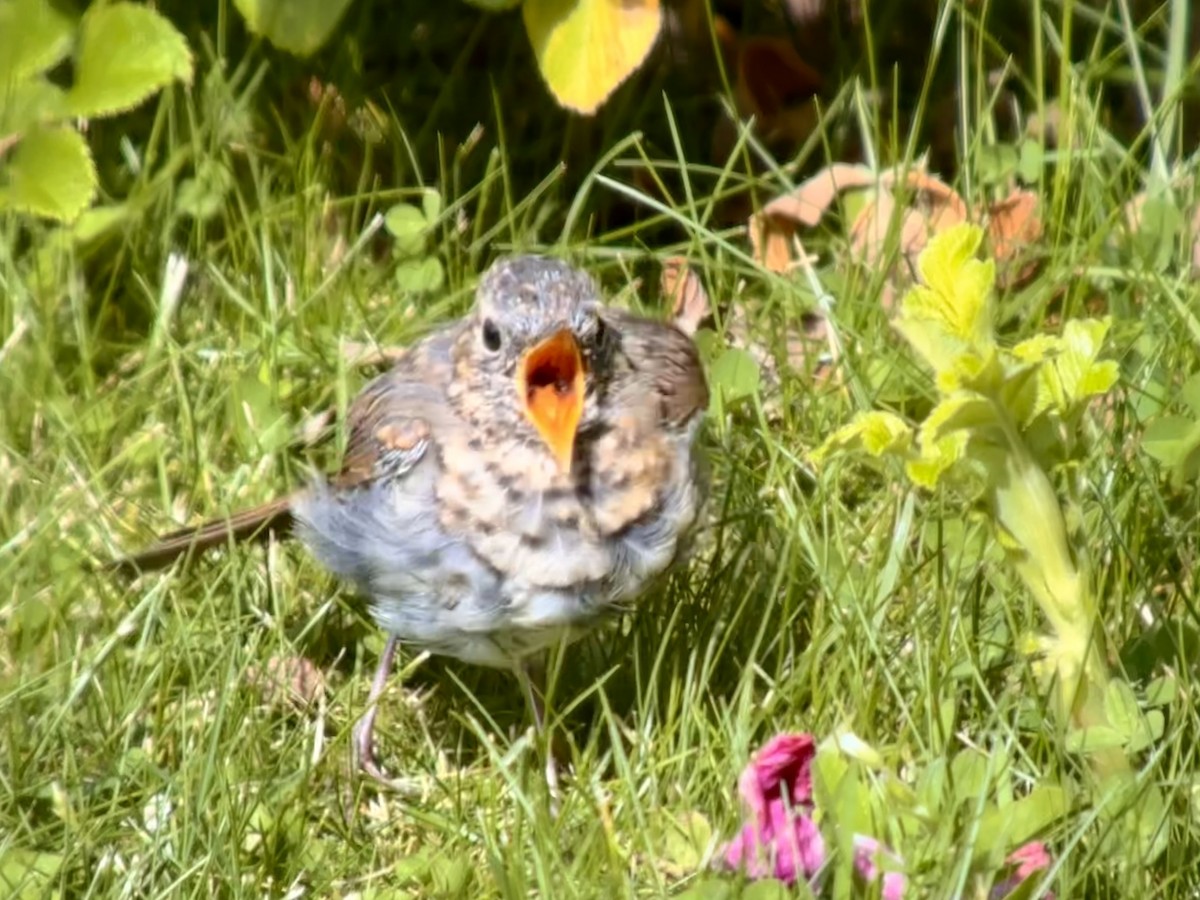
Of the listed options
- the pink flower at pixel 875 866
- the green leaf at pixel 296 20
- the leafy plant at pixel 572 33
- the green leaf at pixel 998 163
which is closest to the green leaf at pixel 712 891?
the pink flower at pixel 875 866

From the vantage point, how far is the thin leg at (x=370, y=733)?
128 inches

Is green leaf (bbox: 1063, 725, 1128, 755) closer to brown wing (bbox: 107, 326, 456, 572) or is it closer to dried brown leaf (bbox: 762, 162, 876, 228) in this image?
brown wing (bbox: 107, 326, 456, 572)

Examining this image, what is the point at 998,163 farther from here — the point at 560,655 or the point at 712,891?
the point at 712,891

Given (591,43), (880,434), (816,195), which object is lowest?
(816,195)

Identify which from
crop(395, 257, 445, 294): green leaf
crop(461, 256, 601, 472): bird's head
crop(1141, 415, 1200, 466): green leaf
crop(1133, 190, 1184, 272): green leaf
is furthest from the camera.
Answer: crop(395, 257, 445, 294): green leaf

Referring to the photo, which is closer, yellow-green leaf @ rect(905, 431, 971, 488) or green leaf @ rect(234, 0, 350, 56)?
yellow-green leaf @ rect(905, 431, 971, 488)

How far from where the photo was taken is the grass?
2.97 meters

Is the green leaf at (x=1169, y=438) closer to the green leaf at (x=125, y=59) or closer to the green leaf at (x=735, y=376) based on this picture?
the green leaf at (x=735, y=376)

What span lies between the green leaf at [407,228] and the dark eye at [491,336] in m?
0.96

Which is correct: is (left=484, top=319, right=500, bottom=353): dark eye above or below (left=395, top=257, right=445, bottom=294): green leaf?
above

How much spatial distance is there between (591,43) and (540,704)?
1.02 meters

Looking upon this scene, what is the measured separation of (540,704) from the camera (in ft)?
11.3

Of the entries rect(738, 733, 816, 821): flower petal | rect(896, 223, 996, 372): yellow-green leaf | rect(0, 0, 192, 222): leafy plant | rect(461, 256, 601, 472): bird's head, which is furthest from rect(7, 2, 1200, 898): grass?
rect(896, 223, 996, 372): yellow-green leaf

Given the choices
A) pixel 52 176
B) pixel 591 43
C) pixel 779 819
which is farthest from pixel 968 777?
pixel 52 176
